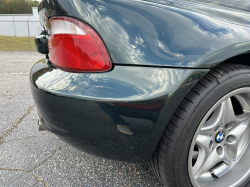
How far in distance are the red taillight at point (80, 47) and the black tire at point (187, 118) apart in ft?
1.65

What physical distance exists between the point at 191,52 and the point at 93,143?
2.53 ft

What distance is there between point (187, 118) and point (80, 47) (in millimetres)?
719

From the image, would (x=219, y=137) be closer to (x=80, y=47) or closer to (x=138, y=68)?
(x=138, y=68)

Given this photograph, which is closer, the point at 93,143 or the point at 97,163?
the point at 93,143

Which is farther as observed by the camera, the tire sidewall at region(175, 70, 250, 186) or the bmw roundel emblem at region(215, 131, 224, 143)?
the bmw roundel emblem at region(215, 131, 224, 143)

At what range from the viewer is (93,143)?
111cm

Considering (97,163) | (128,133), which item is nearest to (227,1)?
(128,133)

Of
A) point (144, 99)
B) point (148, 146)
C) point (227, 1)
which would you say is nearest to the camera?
point (144, 99)

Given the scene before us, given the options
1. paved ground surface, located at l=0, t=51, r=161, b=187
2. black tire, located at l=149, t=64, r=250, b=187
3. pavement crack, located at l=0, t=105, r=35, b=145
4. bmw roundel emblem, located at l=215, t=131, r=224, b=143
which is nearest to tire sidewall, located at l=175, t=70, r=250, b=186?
black tire, located at l=149, t=64, r=250, b=187

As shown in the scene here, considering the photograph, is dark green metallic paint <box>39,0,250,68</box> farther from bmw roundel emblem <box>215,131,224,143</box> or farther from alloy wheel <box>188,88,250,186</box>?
bmw roundel emblem <box>215,131,224,143</box>

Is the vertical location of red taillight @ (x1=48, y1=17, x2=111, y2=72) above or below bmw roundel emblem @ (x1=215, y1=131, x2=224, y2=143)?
above

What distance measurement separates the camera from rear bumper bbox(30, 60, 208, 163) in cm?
96

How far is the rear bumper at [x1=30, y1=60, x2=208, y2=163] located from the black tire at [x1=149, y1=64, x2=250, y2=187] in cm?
6

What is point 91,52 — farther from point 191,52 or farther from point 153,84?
point 191,52
